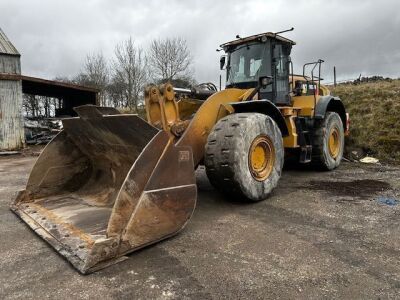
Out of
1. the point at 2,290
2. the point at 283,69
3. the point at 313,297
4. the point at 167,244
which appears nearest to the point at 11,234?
the point at 2,290

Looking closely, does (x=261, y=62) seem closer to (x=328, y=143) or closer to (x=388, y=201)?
(x=328, y=143)

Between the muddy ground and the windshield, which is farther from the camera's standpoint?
the windshield

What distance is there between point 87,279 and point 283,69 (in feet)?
16.4

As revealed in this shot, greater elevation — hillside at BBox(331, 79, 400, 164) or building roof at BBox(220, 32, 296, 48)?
building roof at BBox(220, 32, 296, 48)

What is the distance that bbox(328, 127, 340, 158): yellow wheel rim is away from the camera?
8.20 metres

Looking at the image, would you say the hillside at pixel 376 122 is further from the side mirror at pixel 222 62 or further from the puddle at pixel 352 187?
the side mirror at pixel 222 62

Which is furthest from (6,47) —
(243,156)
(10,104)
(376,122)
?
(243,156)

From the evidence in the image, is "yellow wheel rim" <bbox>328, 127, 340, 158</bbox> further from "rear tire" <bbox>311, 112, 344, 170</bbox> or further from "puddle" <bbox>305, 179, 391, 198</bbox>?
"puddle" <bbox>305, 179, 391, 198</bbox>

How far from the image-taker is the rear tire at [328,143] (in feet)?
25.0

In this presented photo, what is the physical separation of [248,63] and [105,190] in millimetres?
3185

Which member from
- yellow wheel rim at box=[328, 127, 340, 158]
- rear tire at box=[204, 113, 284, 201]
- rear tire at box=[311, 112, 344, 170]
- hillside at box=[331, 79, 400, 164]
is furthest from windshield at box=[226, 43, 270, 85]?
hillside at box=[331, 79, 400, 164]

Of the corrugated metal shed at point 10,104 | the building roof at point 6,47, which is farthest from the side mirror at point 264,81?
the building roof at point 6,47

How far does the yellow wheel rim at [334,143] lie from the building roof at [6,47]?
1242 cm

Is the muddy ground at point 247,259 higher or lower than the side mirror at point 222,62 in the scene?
lower
